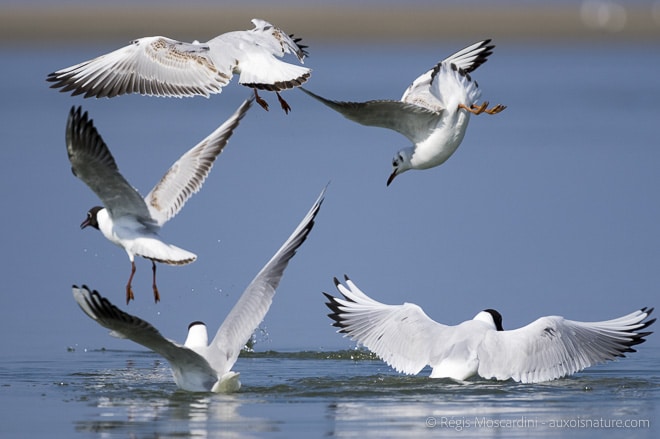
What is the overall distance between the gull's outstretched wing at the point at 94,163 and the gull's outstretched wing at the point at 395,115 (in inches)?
56.9

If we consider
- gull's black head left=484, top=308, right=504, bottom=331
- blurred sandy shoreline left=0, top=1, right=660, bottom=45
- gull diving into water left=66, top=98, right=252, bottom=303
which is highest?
blurred sandy shoreline left=0, top=1, right=660, bottom=45

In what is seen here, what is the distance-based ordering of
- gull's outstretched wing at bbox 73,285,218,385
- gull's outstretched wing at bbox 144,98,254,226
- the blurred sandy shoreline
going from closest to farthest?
gull's outstretched wing at bbox 73,285,218,385 → gull's outstretched wing at bbox 144,98,254,226 → the blurred sandy shoreline

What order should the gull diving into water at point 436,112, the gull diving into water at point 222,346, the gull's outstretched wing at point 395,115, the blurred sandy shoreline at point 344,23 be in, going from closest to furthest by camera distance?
the gull diving into water at point 222,346 → the gull's outstretched wing at point 395,115 → the gull diving into water at point 436,112 → the blurred sandy shoreline at point 344,23

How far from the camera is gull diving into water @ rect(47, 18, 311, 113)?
1184 centimetres

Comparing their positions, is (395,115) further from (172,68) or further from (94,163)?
(94,163)

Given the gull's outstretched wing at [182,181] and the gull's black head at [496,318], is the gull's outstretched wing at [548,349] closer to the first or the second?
the gull's black head at [496,318]

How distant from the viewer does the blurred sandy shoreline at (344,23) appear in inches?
1918

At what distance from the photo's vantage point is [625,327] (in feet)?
38.3

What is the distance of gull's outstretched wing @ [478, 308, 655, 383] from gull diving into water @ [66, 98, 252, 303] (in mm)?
2220

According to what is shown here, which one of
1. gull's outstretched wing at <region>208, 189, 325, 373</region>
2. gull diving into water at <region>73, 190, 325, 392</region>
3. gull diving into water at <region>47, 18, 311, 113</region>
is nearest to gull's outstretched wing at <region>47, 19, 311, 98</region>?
gull diving into water at <region>47, 18, 311, 113</region>

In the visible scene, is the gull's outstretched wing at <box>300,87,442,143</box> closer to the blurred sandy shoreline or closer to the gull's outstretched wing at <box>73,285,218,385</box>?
the gull's outstretched wing at <box>73,285,218,385</box>

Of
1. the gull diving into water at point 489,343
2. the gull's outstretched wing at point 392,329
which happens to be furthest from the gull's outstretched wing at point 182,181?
the gull diving into water at point 489,343

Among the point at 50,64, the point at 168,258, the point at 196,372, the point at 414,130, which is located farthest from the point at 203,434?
the point at 50,64

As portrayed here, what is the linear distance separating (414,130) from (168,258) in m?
2.18
